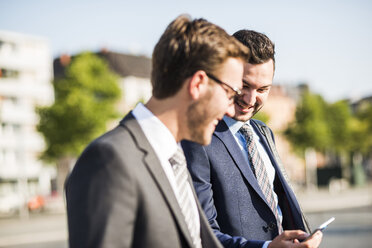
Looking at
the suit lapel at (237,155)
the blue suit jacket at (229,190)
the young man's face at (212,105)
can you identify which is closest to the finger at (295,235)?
the blue suit jacket at (229,190)

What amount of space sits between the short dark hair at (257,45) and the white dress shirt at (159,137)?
99cm

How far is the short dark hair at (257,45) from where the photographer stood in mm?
2674

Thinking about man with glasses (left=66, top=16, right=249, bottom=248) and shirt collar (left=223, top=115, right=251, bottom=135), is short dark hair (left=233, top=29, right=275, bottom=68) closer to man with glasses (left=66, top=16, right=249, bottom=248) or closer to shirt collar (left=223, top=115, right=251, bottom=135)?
shirt collar (left=223, top=115, right=251, bottom=135)

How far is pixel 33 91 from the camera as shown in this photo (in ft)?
176

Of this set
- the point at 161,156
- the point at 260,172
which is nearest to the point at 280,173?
the point at 260,172

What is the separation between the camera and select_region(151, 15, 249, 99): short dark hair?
1783mm

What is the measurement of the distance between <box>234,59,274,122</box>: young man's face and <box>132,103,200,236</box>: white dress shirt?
2.83ft

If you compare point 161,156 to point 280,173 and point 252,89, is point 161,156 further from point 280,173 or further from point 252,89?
point 280,173

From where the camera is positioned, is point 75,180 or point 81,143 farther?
point 81,143

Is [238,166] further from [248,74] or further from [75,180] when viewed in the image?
[75,180]

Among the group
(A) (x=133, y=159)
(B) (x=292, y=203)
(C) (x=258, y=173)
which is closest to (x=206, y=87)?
(A) (x=133, y=159)

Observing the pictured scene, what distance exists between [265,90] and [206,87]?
0.95 metres

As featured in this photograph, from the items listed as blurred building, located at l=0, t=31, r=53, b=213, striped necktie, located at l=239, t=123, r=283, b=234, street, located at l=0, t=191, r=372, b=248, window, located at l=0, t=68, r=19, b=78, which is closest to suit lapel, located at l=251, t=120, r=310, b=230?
striped necktie, located at l=239, t=123, r=283, b=234

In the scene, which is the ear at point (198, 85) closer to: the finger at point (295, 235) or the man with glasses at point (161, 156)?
the man with glasses at point (161, 156)
